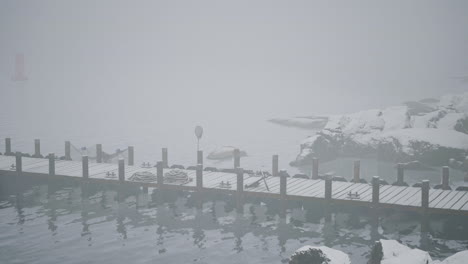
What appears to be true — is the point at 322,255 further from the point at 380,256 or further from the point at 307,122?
the point at 307,122

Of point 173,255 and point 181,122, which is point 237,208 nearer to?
point 173,255

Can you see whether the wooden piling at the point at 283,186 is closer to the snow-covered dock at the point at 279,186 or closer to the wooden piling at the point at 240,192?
the snow-covered dock at the point at 279,186

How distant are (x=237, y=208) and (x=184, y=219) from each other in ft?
10.4

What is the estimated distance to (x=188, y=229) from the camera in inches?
1147

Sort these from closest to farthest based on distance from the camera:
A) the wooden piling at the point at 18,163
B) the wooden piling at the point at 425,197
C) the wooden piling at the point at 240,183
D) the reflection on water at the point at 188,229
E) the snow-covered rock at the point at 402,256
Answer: the snow-covered rock at the point at 402,256
the reflection on water at the point at 188,229
the wooden piling at the point at 425,197
the wooden piling at the point at 240,183
the wooden piling at the point at 18,163

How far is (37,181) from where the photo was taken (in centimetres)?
3794

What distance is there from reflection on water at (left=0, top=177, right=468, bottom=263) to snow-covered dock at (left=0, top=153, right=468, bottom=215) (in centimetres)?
79

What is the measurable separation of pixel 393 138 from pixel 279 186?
70.4 feet

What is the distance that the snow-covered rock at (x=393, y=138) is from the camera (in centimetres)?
4662

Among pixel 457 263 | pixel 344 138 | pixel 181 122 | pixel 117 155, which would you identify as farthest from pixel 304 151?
pixel 181 122

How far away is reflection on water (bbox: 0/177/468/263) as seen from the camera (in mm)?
25625

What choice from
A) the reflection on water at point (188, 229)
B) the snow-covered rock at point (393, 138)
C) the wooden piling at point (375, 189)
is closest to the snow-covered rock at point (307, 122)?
the snow-covered rock at point (393, 138)

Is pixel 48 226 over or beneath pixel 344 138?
beneath

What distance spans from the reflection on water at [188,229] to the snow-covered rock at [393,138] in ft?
63.7
